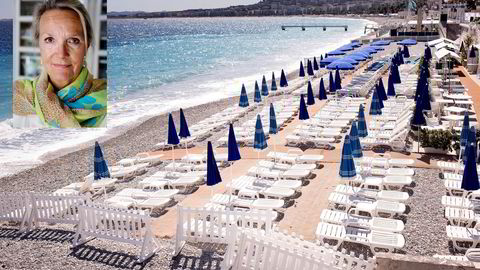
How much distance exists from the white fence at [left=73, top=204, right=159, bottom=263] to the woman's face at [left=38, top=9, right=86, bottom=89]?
4.38 metres

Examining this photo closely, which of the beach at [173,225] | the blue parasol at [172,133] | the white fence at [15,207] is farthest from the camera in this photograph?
the blue parasol at [172,133]

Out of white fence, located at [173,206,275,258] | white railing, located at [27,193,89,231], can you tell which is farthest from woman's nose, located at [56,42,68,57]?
white fence, located at [173,206,275,258]

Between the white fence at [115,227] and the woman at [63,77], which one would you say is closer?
the white fence at [115,227]

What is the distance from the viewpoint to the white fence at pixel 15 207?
935 centimetres

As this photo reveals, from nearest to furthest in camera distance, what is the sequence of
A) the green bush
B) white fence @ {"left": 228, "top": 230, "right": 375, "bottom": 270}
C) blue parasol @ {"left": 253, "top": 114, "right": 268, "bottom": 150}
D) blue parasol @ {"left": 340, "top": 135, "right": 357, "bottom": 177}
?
white fence @ {"left": 228, "top": 230, "right": 375, "bottom": 270}
blue parasol @ {"left": 340, "top": 135, "right": 357, "bottom": 177}
blue parasol @ {"left": 253, "top": 114, "right": 268, "bottom": 150}
the green bush

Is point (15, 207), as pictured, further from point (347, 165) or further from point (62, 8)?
point (347, 165)

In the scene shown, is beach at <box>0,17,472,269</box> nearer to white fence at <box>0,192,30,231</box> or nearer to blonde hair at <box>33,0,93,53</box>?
white fence at <box>0,192,30,231</box>

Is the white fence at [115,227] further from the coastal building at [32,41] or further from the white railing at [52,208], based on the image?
the coastal building at [32,41]

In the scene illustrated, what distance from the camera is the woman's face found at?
11.4 meters

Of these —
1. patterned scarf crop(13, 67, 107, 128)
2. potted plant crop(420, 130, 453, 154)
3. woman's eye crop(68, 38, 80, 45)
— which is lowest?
potted plant crop(420, 130, 453, 154)

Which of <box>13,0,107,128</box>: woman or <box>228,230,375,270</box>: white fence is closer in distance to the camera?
<box>228,230,375,270</box>: white fence

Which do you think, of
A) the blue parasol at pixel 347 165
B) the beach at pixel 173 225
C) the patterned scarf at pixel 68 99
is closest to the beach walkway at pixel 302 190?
the beach at pixel 173 225

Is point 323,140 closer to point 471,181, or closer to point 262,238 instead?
point 471,181

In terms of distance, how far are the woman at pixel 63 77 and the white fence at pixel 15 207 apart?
2.84 meters
